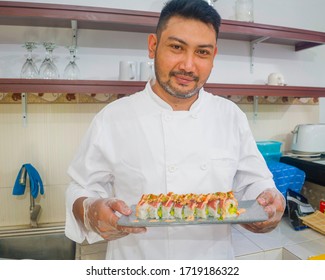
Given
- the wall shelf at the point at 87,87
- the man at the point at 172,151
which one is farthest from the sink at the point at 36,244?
the wall shelf at the point at 87,87

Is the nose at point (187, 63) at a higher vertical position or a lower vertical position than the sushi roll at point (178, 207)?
higher

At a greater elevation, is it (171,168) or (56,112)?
(56,112)

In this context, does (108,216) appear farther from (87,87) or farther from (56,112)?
(56,112)

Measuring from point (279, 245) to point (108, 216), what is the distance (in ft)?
2.67

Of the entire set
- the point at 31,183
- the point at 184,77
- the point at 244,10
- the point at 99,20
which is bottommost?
the point at 31,183

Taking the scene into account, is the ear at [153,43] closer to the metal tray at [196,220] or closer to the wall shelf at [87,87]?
the wall shelf at [87,87]

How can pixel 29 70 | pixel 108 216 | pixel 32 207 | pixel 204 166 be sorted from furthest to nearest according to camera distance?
pixel 32 207
pixel 29 70
pixel 204 166
pixel 108 216

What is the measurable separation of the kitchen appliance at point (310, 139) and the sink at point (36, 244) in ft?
4.77

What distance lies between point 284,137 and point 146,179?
132cm

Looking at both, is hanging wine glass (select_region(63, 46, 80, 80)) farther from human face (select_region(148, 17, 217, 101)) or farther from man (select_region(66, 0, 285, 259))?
human face (select_region(148, 17, 217, 101))

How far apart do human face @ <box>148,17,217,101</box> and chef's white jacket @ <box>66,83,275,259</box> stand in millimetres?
97

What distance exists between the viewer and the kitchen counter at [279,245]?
3.58ft

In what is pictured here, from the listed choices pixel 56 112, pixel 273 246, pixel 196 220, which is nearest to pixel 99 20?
pixel 56 112

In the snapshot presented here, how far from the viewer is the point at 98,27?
141 centimetres
